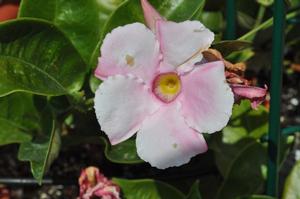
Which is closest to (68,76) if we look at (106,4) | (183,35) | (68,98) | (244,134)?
(68,98)

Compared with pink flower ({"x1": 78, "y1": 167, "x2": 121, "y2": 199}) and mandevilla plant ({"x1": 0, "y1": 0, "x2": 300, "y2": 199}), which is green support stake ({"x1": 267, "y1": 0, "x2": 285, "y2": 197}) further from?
pink flower ({"x1": 78, "y1": 167, "x2": 121, "y2": 199})

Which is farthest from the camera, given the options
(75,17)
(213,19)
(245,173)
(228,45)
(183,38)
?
(213,19)

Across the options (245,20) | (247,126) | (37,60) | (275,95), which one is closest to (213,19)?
(245,20)

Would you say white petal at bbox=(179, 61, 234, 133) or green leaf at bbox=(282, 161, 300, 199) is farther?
green leaf at bbox=(282, 161, 300, 199)

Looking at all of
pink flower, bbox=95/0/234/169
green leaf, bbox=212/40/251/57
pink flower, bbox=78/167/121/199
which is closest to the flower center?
pink flower, bbox=95/0/234/169

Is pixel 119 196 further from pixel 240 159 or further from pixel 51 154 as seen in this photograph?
pixel 240 159

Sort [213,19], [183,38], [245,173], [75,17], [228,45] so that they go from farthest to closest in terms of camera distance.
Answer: [213,19] → [245,173] → [75,17] → [228,45] → [183,38]

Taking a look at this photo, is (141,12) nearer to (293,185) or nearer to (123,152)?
(123,152)

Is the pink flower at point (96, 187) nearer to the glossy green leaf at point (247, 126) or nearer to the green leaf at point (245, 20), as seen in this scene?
the glossy green leaf at point (247, 126)

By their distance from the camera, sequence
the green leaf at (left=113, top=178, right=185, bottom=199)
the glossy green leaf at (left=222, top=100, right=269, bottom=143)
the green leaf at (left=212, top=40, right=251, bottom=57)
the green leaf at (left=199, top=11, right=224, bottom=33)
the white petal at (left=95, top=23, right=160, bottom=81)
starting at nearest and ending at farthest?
the white petal at (left=95, top=23, right=160, bottom=81) < the green leaf at (left=212, top=40, right=251, bottom=57) < the green leaf at (left=113, top=178, right=185, bottom=199) < the glossy green leaf at (left=222, top=100, right=269, bottom=143) < the green leaf at (left=199, top=11, right=224, bottom=33)
